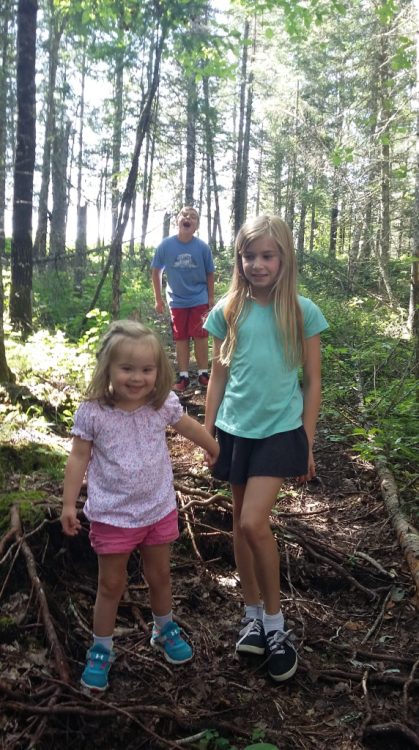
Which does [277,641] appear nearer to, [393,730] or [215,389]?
[393,730]

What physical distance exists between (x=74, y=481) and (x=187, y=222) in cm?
494

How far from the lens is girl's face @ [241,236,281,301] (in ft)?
9.36

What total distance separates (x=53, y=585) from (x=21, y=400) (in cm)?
298

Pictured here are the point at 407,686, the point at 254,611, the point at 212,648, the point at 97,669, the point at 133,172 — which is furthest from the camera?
the point at 133,172

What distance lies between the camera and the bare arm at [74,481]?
245cm

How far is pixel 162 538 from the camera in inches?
104

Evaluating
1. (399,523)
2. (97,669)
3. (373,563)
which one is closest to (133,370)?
(97,669)

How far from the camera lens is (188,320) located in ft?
23.9

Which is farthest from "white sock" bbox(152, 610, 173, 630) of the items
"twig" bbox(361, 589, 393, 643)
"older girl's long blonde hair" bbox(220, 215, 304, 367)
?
"older girl's long blonde hair" bbox(220, 215, 304, 367)

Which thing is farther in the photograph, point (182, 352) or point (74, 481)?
point (182, 352)

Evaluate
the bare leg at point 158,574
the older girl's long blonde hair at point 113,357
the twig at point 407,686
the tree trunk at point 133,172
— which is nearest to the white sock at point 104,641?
the bare leg at point 158,574

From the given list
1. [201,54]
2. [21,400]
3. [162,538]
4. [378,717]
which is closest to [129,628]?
[162,538]

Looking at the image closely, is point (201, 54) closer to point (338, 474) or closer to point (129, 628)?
point (338, 474)

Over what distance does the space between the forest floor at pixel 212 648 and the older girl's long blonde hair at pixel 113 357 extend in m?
→ 1.01
